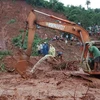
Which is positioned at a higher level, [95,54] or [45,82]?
[95,54]

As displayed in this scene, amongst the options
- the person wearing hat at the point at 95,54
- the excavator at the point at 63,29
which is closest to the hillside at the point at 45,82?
the excavator at the point at 63,29

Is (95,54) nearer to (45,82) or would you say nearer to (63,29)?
(63,29)

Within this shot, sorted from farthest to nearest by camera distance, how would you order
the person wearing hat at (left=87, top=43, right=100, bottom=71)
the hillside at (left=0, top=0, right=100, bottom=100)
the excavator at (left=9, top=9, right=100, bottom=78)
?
1. the excavator at (left=9, top=9, right=100, bottom=78)
2. the person wearing hat at (left=87, top=43, right=100, bottom=71)
3. the hillside at (left=0, top=0, right=100, bottom=100)

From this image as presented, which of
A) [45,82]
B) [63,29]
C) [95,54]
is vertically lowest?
[45,82]

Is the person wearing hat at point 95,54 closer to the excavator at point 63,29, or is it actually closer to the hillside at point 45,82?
the excavator at point 63,29

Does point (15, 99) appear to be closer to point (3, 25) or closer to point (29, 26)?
point (29, 26)

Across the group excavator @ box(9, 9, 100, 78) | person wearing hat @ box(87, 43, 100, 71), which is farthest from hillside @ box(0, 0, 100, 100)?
person wearing hat @ box(87, 43, 100, 71)

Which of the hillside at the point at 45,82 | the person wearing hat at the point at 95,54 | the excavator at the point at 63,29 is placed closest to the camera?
the hillside at the point at 45,82

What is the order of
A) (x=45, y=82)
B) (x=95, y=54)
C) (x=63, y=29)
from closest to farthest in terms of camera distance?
(x=95, y=54)
(x=45, y=82)
(x=63, y=29)

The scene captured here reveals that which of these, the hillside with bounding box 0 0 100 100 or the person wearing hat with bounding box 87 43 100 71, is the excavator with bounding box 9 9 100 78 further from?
the hillside with bounding box 0 0 100 100

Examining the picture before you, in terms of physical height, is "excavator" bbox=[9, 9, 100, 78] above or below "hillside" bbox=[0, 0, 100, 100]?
above

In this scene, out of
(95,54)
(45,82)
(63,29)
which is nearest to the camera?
(95,54)

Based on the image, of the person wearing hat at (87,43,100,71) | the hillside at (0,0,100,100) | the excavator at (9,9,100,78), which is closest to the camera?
the hillside at (0,0,100,100)

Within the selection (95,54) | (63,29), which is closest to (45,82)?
(95,54)
